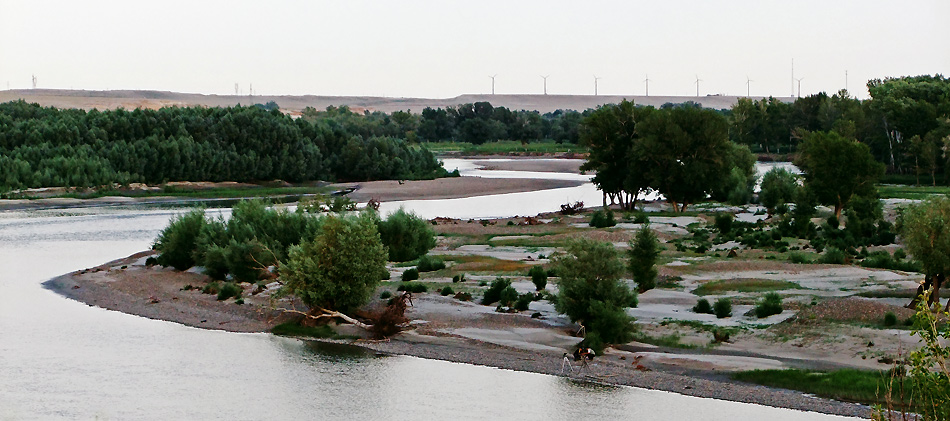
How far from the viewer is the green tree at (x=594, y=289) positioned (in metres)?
27.9

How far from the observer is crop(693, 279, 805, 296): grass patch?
33500 millimetres

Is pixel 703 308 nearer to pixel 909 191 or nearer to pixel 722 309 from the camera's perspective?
pixel 722 309

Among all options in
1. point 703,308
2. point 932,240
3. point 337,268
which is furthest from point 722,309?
point 337,268

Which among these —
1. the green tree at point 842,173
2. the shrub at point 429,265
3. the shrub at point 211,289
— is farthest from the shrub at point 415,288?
the green tree at point 842,173

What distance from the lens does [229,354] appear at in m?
29.0

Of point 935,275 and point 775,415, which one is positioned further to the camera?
point 935,275

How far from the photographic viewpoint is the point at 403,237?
44188mm

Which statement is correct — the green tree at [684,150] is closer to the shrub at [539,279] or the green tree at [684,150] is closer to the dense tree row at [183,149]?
the shrub at [539,279]

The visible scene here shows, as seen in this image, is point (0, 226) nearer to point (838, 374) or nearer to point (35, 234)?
point (35, 234)

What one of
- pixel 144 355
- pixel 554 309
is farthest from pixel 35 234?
pixel 554 309

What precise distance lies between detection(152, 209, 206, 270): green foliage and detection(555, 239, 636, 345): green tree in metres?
19.7

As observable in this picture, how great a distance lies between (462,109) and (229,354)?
167002mm

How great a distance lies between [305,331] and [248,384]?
20.0ft

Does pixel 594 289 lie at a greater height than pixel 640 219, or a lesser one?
greater
